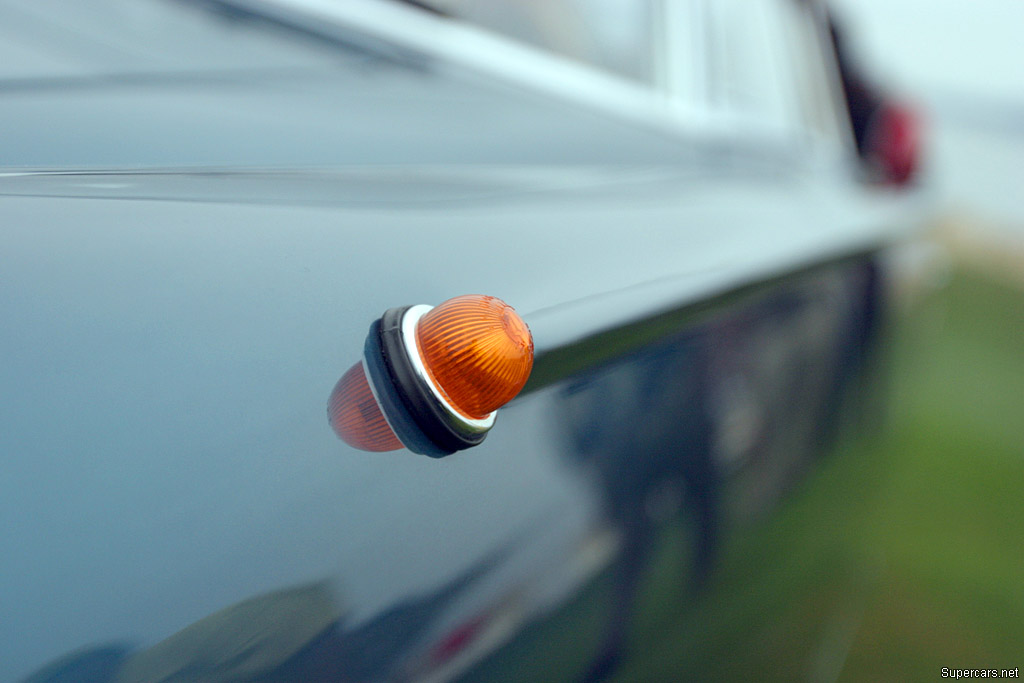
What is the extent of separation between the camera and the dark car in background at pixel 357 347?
57 centimetres

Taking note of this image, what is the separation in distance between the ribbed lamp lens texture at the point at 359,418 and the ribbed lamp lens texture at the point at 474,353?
0.18 feet

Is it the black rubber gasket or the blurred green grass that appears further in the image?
the blurred green grass

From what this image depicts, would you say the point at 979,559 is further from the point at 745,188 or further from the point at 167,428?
the point at 167,428

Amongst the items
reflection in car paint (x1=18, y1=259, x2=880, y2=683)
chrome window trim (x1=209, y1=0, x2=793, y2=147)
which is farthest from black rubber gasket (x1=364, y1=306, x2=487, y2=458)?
chrome window trim (x1=209, y1=0, x2=793, y2=147)

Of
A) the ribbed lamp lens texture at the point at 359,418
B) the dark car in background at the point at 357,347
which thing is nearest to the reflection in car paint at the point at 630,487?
the dark car in background at the point at 357,347

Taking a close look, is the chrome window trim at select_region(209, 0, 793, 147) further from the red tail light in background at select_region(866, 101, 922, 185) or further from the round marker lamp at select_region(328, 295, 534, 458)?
the red tail light in background at select_region(866, 101, 922, 185)

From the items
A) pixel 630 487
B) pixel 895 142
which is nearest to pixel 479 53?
pixel 630 487

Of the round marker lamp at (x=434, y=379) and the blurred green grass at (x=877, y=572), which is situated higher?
the round marker lamp at (x=434, y=379)

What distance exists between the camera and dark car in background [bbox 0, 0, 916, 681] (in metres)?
0.57

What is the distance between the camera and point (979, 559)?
271 cm

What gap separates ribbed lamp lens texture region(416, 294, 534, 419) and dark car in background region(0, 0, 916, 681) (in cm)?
7

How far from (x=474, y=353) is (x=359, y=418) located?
11 centimetres

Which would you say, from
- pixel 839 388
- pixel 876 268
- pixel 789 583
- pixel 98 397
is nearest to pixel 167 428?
pixel 98 397

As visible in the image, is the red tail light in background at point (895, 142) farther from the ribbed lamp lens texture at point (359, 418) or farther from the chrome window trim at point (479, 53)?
the ribbed lamp lens texture at point (359, 418)
